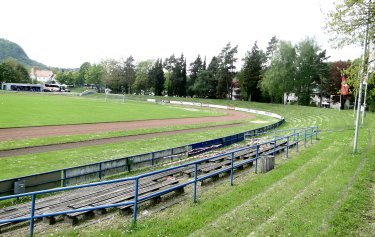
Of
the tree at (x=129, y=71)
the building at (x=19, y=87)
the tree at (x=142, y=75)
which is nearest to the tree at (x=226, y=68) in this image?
the tree at (x=142, y=75)

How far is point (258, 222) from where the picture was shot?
26.6ft

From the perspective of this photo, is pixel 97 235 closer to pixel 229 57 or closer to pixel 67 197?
pixel 67 197

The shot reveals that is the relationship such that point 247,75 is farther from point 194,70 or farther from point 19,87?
point 19,87

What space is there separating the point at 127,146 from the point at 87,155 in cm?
435

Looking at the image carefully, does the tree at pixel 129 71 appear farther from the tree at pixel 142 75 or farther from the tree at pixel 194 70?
the tree at pixel 194 70

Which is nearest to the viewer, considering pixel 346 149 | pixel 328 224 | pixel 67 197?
pixel 328 224

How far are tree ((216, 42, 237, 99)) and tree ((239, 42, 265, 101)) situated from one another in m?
6.18

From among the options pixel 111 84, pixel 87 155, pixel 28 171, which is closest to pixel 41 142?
pixel 87 155

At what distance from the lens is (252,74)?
85.3 m

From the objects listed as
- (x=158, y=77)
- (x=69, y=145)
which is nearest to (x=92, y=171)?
(x=69, y=145)

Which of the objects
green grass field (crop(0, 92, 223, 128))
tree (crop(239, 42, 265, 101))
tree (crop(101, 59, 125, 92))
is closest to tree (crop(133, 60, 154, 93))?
tree (crop(101, 59, 125, 92))

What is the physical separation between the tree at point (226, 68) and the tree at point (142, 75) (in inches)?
1368

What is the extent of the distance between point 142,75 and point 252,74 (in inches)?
2165

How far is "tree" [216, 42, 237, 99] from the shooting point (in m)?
96.1
